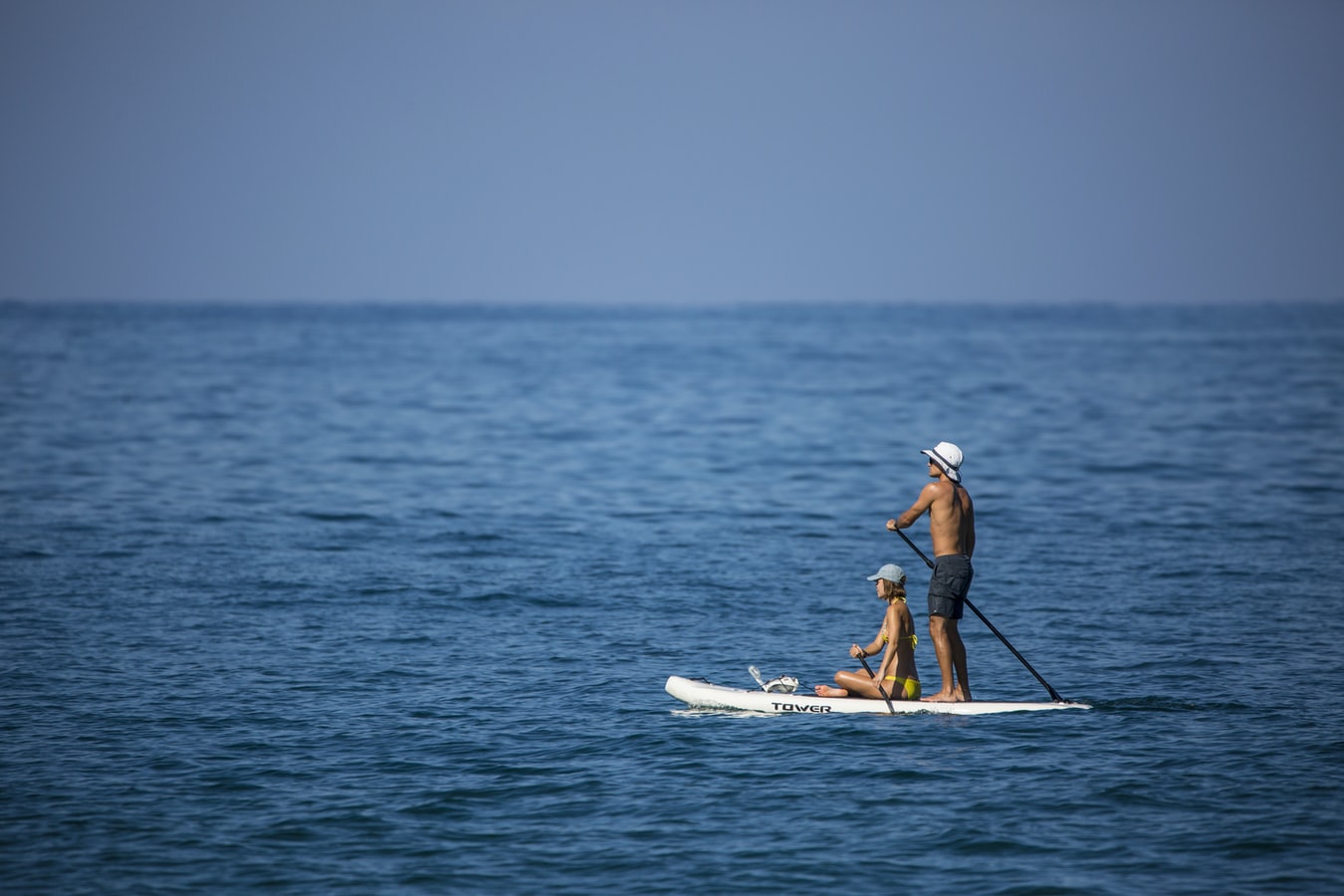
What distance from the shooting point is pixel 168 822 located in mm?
11383

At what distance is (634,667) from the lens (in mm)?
16594

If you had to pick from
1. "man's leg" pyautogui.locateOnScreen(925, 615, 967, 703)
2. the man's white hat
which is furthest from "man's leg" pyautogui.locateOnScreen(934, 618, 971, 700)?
the man's white hat

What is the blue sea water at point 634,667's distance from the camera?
10.8 m

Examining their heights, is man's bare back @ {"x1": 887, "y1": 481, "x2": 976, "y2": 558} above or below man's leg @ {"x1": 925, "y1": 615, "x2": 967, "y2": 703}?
above

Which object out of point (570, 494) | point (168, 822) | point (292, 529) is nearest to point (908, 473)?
point (570, 494)

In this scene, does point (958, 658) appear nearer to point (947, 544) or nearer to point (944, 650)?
point (944, 650)

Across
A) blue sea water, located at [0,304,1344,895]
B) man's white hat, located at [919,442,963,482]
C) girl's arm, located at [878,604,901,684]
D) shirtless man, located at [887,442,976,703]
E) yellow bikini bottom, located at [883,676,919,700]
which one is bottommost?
blue sea water, located at [0,304,1344,895]

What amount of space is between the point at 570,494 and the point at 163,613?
1549 centimetres

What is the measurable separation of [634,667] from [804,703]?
2.99 m

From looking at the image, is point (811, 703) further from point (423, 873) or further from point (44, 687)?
point (44, 687)

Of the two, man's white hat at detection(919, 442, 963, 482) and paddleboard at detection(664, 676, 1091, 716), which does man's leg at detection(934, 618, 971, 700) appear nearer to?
paddleboard at detection(664, 676, 1091, 716)

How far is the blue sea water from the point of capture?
10820 mm

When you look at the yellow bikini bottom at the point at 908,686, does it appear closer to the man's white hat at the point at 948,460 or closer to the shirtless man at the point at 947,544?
the shirtless man at the point at 947,544

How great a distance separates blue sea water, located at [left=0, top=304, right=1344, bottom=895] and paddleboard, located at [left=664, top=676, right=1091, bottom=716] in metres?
0.16
